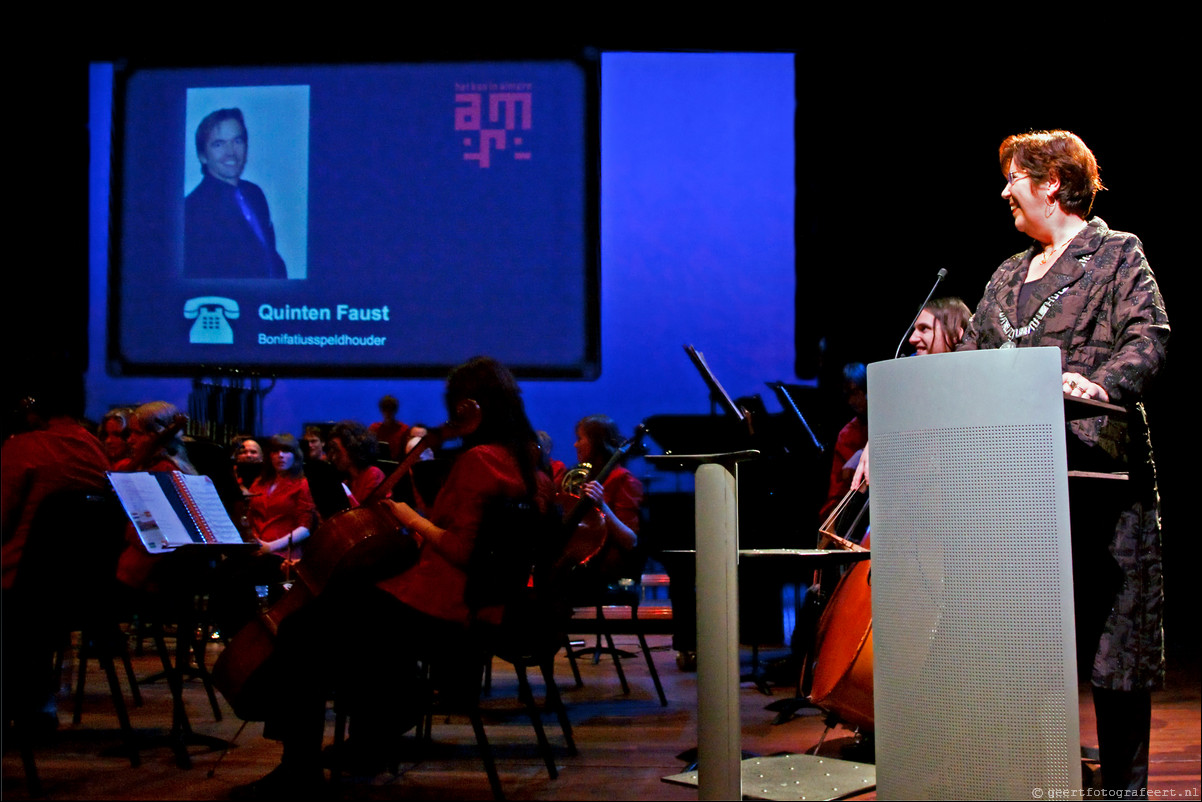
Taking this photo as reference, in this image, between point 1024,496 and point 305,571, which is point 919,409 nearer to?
point 1024,496

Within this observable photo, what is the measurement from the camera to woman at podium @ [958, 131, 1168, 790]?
6.54 ft

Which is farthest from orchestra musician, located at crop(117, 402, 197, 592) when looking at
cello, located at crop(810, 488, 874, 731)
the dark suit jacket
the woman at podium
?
the woman at podium

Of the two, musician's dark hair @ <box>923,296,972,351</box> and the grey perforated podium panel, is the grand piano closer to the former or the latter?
musician's dark hair @ <box>923,296,972,351</box>

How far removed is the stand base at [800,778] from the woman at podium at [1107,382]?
589 mm

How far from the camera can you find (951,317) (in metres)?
3.17

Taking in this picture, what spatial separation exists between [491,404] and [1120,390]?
1.80 meters

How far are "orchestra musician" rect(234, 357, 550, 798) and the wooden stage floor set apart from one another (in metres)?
0.26

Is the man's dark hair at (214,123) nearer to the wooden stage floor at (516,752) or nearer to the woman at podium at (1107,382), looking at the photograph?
the wooden stage floor at (516,752)

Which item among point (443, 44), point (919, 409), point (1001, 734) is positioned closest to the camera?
point (1001, 734)

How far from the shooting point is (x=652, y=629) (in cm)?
561

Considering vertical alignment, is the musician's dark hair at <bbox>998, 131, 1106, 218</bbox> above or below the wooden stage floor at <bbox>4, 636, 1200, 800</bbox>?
above

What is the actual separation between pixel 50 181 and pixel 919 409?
22.4 feet

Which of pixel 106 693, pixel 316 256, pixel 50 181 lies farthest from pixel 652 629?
pixel 50 181

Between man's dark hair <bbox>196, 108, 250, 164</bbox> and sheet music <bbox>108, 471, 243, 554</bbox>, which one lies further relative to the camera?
man's dark hair <bbox>196, 108, 250, 164</bbox>
